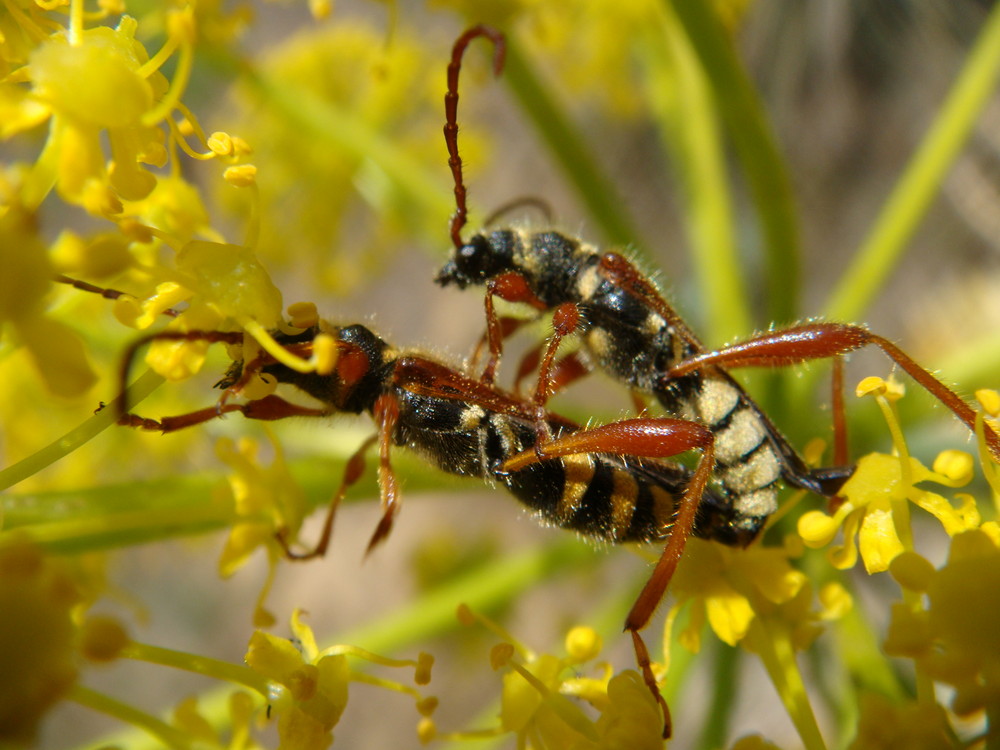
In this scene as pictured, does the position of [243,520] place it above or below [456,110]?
below

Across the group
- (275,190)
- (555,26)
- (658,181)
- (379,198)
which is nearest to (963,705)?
(379,198)

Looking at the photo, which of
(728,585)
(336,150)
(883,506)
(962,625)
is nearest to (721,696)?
(728,585)

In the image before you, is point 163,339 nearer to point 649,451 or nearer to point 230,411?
point 230,411

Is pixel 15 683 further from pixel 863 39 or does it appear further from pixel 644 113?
pixel 863 39

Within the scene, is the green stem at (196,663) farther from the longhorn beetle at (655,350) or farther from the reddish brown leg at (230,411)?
the longhorn beetle at (655,350)

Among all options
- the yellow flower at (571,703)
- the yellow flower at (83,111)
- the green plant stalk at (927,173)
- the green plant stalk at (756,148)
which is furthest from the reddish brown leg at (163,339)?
the green plant stalk at (927,173)
